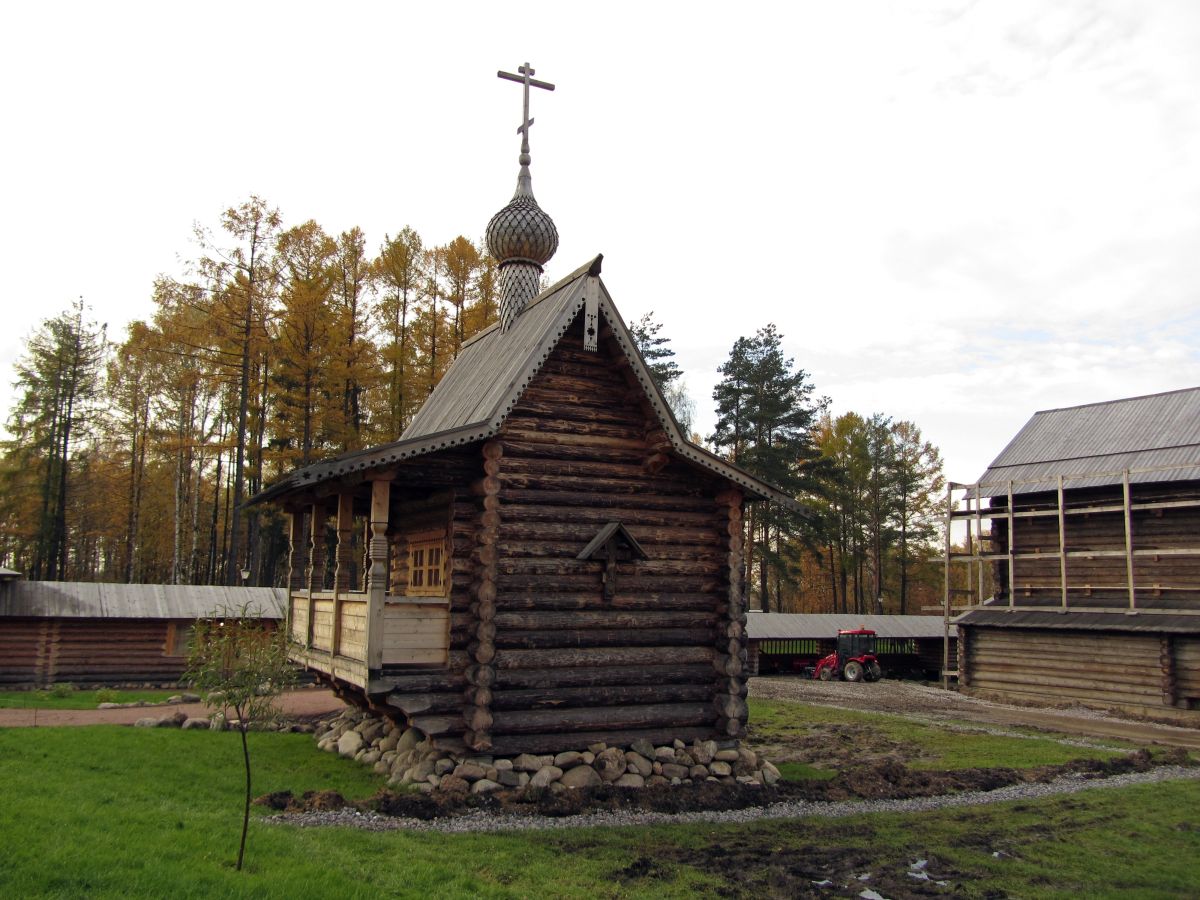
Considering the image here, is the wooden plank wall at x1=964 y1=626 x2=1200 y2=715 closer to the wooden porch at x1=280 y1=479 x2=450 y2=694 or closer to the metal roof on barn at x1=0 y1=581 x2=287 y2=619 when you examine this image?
the wooden porch at x1=280 y1=479 x2=450 y2=694

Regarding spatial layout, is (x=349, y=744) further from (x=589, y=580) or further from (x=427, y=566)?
(x=589, y=580)

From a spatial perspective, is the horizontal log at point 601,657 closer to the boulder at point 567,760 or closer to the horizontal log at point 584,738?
the horizontal log at point 584,738

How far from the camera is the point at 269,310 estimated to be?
105 feet

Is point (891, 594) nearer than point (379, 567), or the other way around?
point (379, 567)

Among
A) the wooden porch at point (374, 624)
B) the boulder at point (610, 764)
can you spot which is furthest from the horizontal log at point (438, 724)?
the boulder at point (610, 764)

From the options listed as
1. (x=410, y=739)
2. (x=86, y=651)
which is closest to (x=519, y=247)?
(x=410, y=739)

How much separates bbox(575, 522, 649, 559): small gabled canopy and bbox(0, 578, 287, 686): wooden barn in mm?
15170

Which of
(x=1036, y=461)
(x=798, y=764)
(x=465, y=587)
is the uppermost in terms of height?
(x=1036, y=461)

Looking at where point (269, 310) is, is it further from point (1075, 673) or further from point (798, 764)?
point (1075, 673)

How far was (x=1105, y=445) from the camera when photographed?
29578 mm

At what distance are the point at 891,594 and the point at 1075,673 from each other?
36.2m

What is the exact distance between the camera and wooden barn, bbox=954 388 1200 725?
80.3 ft

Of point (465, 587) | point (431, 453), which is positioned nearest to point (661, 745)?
→ point (465, 587)

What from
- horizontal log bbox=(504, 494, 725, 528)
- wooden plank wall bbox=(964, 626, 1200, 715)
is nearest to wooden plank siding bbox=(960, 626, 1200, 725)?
wooden plank wall bbox=(964, 626, 1200, 715)
